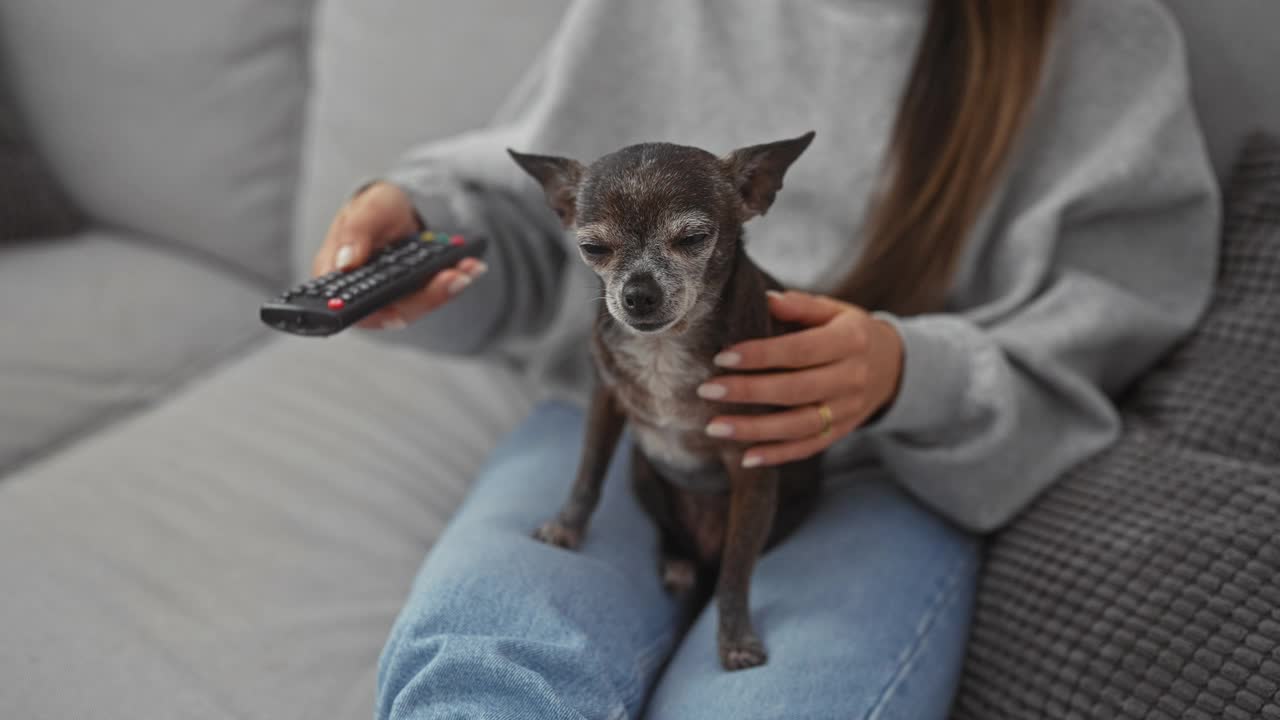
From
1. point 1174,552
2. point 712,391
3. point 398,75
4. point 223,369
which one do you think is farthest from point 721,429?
point 223,369

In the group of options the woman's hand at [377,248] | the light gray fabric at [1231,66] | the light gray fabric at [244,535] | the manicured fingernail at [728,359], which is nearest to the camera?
the manicured fingernail at [728,359]

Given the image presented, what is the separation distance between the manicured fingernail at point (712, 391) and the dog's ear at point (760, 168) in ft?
0.51

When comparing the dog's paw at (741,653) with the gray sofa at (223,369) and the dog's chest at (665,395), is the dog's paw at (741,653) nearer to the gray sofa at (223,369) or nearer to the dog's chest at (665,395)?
the dog's chest at (665,395)

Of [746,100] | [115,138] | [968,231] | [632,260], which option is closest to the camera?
[632,260]

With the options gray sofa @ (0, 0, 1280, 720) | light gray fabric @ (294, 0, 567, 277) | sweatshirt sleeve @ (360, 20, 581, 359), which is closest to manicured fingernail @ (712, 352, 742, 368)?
sweatshirt sleeve @ (360, 20, 581, 359)

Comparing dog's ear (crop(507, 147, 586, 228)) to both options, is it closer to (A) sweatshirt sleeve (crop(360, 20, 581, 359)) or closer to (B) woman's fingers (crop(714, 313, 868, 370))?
(B) woman's fingers (crop(714, 313, 868, 370))

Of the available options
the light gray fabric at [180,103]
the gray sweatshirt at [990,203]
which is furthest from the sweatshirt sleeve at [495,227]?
the light gray fabric at [180,103]

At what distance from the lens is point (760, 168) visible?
701 millimetres

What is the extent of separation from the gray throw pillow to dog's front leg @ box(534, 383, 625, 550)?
1433 mm

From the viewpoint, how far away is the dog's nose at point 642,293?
70 centimetres

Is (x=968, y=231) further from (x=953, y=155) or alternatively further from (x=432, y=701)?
(x=432, y=701)

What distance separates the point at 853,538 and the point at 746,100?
529 mm

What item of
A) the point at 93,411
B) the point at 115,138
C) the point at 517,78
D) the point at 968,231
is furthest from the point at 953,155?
the point at 115,138

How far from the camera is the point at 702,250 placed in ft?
2.36
